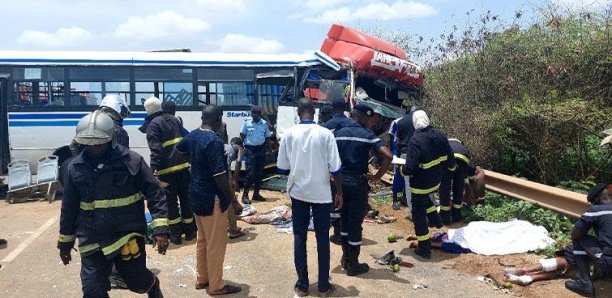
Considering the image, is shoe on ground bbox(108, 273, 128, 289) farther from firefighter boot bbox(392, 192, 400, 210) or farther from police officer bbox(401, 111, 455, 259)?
firefighter boot bbox(392, 192, 400, 210)

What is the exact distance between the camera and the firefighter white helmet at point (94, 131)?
348 cm

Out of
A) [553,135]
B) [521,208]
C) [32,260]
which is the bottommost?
[32,260]

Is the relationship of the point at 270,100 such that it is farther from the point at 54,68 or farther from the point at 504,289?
the point at 504,289

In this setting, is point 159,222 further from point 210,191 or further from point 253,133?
point 253,133

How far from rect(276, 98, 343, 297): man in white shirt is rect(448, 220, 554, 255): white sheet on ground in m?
2.09

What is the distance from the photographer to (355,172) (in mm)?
5254

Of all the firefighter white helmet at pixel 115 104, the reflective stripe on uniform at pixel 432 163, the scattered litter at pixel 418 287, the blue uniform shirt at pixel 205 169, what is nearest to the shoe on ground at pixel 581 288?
the scattered litter at pixel 418 287

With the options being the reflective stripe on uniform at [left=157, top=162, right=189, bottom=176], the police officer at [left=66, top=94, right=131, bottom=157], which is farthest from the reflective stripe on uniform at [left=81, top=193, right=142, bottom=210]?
the reflective stripe on uniform at [left=157, top=162, right=189, bottom=176]

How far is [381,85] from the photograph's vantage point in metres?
12.0

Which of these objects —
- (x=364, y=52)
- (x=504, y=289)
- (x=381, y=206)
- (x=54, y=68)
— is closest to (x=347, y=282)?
(x=504, y=289)

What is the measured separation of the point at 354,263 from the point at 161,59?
716cm

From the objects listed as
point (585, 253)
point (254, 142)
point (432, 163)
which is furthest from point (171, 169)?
point (585, 253)

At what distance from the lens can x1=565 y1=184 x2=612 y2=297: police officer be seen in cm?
449

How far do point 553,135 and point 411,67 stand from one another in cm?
513
